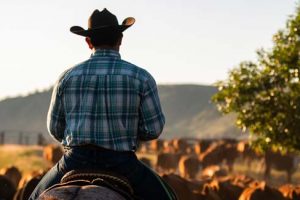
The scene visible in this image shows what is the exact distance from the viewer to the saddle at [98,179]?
13.1 feet

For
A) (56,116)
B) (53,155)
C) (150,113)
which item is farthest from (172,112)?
(150,113)

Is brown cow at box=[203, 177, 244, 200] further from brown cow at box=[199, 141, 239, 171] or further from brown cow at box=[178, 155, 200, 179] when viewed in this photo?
brown cow at box=[199, 141, 239, 171]

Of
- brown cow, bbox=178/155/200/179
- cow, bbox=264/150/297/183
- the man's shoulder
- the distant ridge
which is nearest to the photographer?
the man's shoulder

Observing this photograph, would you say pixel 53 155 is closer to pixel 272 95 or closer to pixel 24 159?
pixel 24 159

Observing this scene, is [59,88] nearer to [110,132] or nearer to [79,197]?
[110,132]

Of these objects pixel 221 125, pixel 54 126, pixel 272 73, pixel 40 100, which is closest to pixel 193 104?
pixel 221 125

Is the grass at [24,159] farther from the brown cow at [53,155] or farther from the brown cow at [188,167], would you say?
the brown cow at [188,167]

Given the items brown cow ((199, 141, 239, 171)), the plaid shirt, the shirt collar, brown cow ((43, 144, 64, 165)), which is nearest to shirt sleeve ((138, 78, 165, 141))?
the plaid shirt

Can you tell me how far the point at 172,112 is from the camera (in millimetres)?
176125

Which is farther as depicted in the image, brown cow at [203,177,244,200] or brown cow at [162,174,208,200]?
brown cow at [203,177,244,200]

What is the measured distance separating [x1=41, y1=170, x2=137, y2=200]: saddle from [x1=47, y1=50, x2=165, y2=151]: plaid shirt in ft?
0.94

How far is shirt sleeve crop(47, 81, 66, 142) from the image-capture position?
15.2 ft

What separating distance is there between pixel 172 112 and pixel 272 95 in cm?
15897

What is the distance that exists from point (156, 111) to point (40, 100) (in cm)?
18139
